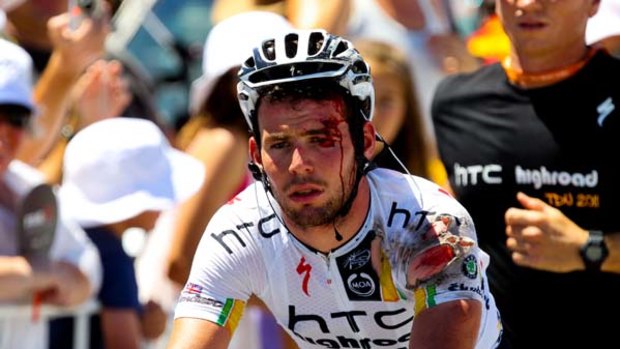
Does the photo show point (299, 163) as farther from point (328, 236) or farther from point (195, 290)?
point (195, 290)

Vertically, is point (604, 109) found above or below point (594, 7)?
below

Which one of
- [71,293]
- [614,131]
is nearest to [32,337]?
[71,293]

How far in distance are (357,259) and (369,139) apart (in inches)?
14.3

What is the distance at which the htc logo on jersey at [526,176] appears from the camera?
566cm

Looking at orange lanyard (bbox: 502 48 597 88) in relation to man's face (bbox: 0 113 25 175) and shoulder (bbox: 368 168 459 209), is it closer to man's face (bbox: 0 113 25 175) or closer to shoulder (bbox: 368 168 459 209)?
shoulder (bbox: 368 168 459 209)

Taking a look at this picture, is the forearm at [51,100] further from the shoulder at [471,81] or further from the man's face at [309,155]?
the man's face at [309,155]

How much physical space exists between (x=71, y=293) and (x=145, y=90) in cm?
246

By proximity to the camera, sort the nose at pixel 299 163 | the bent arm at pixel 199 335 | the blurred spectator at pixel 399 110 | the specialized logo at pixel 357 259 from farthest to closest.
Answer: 1. the blurred spectator at pixel 399 110
2. the specialized logo at pixel 357 259
3. the bent arm at pixel 199 335
4. the nose at pixel 299 163

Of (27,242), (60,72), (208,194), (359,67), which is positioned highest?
(359,67)

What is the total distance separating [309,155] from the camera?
14.2 ft

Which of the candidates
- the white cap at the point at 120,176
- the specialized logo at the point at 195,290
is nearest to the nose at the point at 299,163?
the specialized logo at the point at 195,290

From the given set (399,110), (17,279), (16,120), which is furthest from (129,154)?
(399,110)

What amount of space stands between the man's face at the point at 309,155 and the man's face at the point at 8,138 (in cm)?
206

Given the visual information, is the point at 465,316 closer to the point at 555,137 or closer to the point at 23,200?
the point at 555,137
